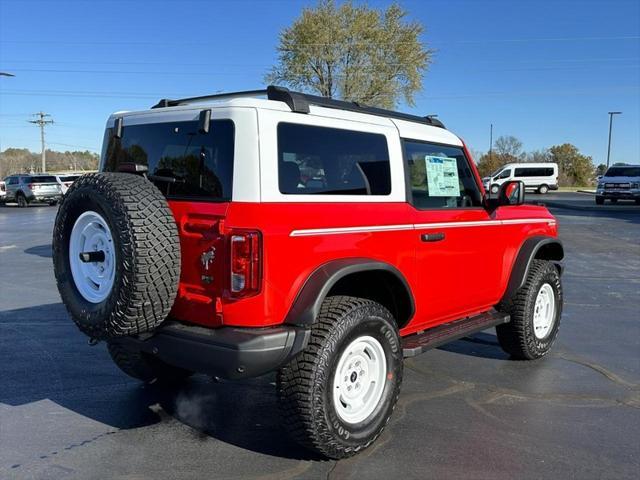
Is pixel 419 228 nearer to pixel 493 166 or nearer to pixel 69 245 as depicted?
pixel 69 245

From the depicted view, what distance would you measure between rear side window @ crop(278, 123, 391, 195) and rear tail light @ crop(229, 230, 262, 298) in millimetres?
369

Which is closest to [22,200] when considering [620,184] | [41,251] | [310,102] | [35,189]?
[35,189]

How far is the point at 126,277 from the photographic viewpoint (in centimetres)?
297

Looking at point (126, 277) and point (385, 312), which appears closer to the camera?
point (126, 277)

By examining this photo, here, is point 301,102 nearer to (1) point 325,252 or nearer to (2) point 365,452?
(1) point 325,252

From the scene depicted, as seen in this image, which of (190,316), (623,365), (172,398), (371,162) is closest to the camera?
(190,316)

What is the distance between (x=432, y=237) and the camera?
4020 millimetres

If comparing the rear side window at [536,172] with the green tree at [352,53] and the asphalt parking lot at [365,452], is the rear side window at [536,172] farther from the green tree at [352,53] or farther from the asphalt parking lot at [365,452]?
the asphalt parking lot at [365,452]

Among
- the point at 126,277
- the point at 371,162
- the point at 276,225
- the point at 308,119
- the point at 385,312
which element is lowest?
the point at 385,312

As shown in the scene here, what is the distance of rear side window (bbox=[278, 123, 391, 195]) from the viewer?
10.7 ft

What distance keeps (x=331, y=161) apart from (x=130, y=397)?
7.87 ft

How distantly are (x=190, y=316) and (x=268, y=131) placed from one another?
3.69 ft

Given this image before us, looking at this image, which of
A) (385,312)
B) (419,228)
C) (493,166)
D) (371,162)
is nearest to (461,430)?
(385,312)

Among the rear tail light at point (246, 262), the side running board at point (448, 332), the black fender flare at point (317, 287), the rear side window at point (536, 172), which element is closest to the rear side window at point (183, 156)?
the rear tail light at point (246, 262)
